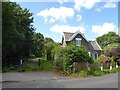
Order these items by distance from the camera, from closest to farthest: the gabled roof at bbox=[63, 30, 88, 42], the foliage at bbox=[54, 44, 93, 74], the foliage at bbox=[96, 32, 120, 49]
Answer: the foliage at bbox=[54, 44, 93, 74]
the gabled roof at bbox=[63, 30, 88, 42]
the foliage at bbox=[96, 32, 120, 49]

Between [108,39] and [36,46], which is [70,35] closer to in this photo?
[36,46]

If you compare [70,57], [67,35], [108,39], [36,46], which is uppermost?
[108,39]

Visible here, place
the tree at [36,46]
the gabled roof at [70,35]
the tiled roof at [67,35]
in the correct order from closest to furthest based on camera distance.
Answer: the gabled roof at [70,35]
the tiled roof at [67,35]
the tree at [36,46]

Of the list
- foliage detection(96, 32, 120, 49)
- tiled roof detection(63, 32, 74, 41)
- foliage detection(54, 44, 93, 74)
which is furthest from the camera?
foliage detection(96, 32, 120, 49)

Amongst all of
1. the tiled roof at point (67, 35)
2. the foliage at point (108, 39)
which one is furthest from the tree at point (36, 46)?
the foliage at point (108, 39)

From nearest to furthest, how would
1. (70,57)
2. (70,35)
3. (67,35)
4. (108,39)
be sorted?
(70,57)
(67,35)
(70,35)
(108,39)

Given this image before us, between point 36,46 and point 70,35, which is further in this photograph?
point 36,46

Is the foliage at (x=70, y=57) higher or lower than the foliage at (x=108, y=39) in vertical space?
lower

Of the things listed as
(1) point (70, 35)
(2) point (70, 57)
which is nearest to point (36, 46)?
(1) point (70, 35)

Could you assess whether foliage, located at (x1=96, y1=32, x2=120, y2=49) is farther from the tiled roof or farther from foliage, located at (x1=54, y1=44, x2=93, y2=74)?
foliage, located at (x1=54, y1=44, x2=93, y2=74)

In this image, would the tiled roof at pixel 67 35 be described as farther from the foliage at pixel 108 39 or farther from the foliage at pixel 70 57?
the foliage at pixel 108 39

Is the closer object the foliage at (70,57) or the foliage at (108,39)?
the foliage at (70,57)

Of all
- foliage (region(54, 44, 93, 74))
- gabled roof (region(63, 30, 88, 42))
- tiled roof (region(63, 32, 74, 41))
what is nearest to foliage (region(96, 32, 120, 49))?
gabled roof (region(63, 30, 88, 42))

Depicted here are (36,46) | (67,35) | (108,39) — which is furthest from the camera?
(108,39)
